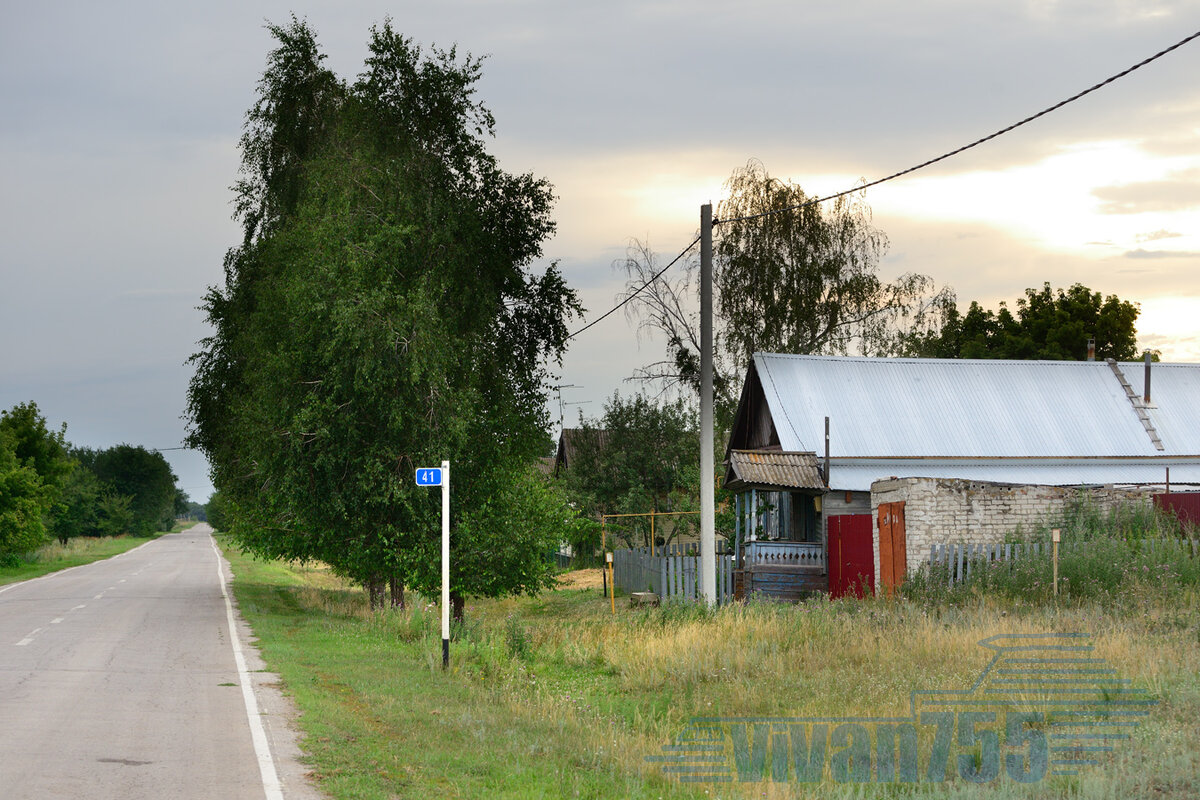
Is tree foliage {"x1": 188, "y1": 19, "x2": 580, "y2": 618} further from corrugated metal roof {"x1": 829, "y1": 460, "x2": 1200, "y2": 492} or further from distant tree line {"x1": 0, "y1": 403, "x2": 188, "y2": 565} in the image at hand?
distant tree line {"x1": 0, "y1": 403, "x2": 188, "y2": 565}

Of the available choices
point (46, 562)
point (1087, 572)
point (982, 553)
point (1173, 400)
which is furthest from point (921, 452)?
point (46, 562)

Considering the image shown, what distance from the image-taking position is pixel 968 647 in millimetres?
15008

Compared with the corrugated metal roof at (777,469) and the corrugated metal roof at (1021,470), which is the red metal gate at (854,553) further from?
the corrugated metal roof at (1021,470)

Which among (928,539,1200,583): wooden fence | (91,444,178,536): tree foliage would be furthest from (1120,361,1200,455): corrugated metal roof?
(91,444,178,536): tree foliage

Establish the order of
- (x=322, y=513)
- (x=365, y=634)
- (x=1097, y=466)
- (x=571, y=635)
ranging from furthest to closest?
(x=1097, y=466) < (x=322, y=513) < (x=571, y=635) < (x=365, y=634)

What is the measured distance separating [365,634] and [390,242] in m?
8.47

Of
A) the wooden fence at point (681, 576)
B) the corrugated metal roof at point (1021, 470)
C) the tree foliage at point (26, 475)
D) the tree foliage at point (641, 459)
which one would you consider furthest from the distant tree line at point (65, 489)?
the corrugated metal roof at point (1021, 470)

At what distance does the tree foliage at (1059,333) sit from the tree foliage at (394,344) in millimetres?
30401

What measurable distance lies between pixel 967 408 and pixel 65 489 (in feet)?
258

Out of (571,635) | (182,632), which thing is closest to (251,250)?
(182,632)

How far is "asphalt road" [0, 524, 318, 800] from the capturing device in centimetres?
884

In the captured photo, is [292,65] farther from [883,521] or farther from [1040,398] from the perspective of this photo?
[1040,398]

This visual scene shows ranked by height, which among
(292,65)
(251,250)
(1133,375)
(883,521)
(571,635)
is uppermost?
(292,65)

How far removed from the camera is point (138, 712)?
39.5ft
